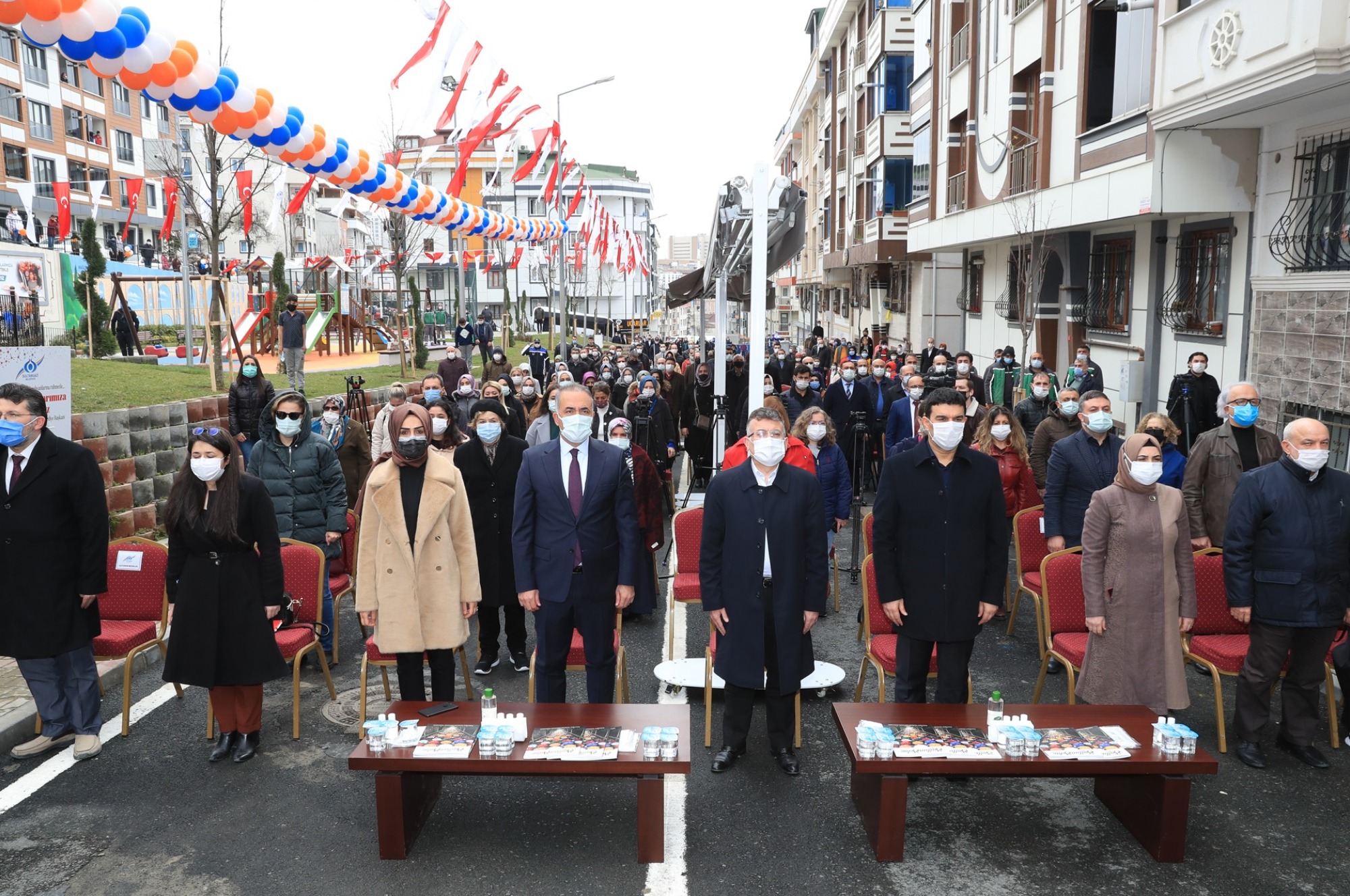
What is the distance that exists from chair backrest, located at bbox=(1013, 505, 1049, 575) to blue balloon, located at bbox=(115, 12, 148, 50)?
6.92 metres

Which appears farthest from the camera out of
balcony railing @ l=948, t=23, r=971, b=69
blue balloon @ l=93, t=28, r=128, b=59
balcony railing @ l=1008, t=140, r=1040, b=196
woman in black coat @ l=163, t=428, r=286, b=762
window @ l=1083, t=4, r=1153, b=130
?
balcony railing @ l=948, t=23, r=971, b=69

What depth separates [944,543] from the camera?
5.36 meters

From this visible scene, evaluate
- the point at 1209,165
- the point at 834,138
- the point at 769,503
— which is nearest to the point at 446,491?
the point at 769,503

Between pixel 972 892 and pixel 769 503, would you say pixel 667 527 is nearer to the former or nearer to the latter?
pixel 769 503

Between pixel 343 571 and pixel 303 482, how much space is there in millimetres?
842

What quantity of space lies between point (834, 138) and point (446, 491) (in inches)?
1774

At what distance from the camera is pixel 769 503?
5418 mm

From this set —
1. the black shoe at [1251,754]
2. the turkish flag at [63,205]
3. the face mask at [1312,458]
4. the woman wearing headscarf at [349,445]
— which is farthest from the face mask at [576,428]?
the turkish flag at [63,205]

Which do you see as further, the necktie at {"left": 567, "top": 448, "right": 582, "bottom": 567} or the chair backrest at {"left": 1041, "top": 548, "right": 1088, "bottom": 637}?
the chair backrest at {"left": 1041, "top": 548, "right": 1088, "bottom": 637}

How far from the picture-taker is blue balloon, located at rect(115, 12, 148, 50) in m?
6.31

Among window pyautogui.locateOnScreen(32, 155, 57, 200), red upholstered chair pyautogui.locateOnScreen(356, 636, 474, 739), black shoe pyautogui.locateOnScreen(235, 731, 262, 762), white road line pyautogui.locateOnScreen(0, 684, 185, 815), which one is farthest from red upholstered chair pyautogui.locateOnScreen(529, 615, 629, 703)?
window pyautogui.locateOnScreen(32, 155, 57, 200)

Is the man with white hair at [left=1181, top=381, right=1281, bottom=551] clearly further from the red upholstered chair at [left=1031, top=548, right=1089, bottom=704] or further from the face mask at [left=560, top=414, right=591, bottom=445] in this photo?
the face mask at [left=560, top=414, right=591, bottom=445]

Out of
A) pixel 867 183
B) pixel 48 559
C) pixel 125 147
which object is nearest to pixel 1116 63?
pixel 48 559

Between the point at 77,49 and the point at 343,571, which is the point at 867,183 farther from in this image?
the point at 77,49
